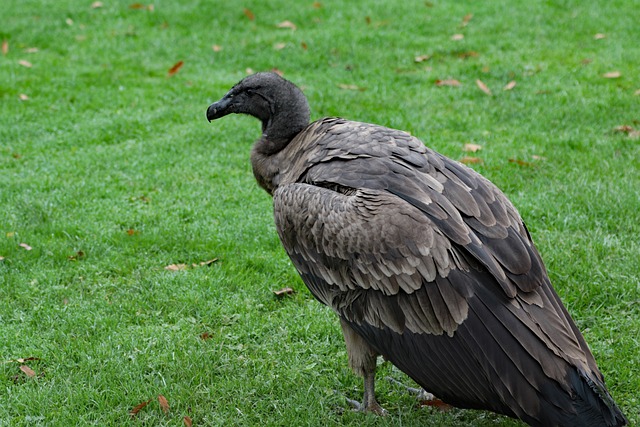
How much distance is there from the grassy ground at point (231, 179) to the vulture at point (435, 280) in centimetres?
68

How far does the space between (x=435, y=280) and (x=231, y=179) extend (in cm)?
394

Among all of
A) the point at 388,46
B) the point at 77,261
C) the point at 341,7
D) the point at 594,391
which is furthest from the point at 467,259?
the point at 341,7

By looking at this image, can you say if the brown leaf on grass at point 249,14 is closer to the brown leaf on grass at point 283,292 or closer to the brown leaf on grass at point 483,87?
the brown leaf on grass at point 483,87

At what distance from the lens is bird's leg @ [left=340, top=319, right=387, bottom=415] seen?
4.85 metres

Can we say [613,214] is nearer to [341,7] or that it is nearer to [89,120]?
[89,120]

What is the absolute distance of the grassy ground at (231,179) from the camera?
523 centimetres

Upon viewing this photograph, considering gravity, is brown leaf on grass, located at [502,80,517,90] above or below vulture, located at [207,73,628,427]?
below

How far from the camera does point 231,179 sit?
25.8 feet

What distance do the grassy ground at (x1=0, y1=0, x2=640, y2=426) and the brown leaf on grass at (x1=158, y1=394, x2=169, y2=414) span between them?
5 centimetres

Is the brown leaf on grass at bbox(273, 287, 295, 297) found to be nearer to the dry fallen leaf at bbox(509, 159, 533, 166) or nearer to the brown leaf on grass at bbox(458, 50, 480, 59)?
the dry fallen leaf at bbox(509, 159, 533, 166)

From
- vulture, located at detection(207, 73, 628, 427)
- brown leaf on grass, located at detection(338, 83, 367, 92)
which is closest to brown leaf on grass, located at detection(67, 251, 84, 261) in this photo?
vulture, located at detection(207, 73, 628, 427)

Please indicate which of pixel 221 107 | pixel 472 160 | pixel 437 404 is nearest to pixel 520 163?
pixel 472 160

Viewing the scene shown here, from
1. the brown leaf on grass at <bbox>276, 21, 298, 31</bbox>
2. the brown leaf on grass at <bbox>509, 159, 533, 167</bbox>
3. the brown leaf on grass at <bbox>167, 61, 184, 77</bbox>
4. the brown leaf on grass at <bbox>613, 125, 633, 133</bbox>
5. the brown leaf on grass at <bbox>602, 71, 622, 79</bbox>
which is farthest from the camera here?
the brown leaf on grass at <bbox>276, 21, 298, 31</bbox>

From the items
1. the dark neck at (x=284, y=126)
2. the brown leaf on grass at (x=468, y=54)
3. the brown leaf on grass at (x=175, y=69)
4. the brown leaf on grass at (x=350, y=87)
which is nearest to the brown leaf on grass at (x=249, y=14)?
the brown leaf on grass at (x=175, y=69)
